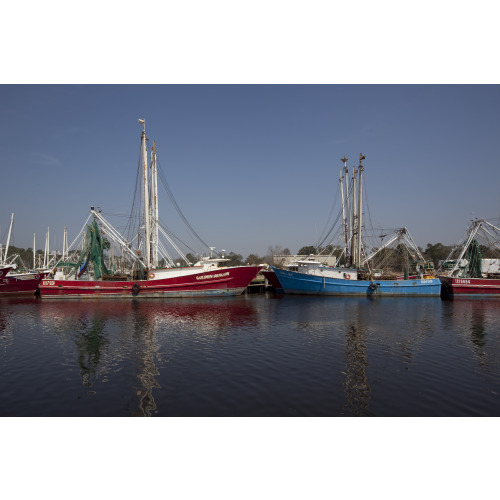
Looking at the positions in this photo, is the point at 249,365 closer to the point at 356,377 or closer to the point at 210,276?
the point at 356,377

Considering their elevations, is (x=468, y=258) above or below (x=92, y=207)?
below

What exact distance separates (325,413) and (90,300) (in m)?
37.2

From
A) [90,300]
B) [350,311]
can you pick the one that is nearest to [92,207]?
[90,300]

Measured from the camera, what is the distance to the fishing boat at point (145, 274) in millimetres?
41219

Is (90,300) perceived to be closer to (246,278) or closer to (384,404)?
(246,278)

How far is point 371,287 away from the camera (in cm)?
4456

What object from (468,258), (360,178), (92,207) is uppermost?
(360,178)

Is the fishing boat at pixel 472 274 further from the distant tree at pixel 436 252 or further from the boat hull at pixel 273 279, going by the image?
the distant tree at pixel 436 252

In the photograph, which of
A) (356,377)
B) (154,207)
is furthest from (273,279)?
(356,377)

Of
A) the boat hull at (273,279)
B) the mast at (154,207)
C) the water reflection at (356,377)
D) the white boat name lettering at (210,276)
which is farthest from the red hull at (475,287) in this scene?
the mast at (154,207)

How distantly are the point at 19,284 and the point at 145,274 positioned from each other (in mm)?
18649

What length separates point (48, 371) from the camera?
14.1 metres

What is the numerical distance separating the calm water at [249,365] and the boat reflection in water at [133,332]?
86mm

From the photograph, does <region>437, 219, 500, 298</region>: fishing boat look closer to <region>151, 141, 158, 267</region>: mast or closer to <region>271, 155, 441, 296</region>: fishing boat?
<region>271, 155, 441, 296</region>: fishing boat
